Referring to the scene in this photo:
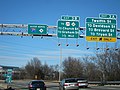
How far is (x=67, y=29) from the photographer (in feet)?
126

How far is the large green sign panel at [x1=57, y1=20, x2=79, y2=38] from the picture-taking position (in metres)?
38.3

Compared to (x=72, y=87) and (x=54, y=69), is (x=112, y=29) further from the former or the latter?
(x=54, y=69)

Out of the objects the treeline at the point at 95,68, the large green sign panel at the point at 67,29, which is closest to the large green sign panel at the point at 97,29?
the large green sign panel at the point at 67,29

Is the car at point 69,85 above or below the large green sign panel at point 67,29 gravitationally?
below

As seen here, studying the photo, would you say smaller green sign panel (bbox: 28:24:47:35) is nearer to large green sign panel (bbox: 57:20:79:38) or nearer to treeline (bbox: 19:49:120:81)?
large green sign panel (bbox: 57:20:79:38)

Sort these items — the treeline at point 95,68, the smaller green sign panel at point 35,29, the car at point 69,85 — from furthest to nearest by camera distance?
the treeline at point 95,68
the smaller green sign panel at point 35,29
the car at point 69,85

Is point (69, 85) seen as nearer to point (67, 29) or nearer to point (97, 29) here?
point (67, 29)

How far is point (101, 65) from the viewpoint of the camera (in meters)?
102

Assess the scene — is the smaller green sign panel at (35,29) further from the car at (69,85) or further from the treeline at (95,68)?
the treeline at (95,68)

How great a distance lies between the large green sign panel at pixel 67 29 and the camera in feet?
126

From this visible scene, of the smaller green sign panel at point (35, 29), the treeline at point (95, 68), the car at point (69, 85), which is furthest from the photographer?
the treeline at point (95, 68)

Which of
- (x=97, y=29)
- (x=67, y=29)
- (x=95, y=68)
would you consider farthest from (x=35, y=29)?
(x=95, y=68)

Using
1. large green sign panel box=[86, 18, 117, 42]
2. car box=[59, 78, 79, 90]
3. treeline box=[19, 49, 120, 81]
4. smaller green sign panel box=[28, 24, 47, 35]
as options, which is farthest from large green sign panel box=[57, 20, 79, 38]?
treeline box=[19, 49, 120, 81]

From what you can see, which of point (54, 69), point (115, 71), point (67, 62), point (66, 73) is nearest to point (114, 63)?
point (115, 71)
